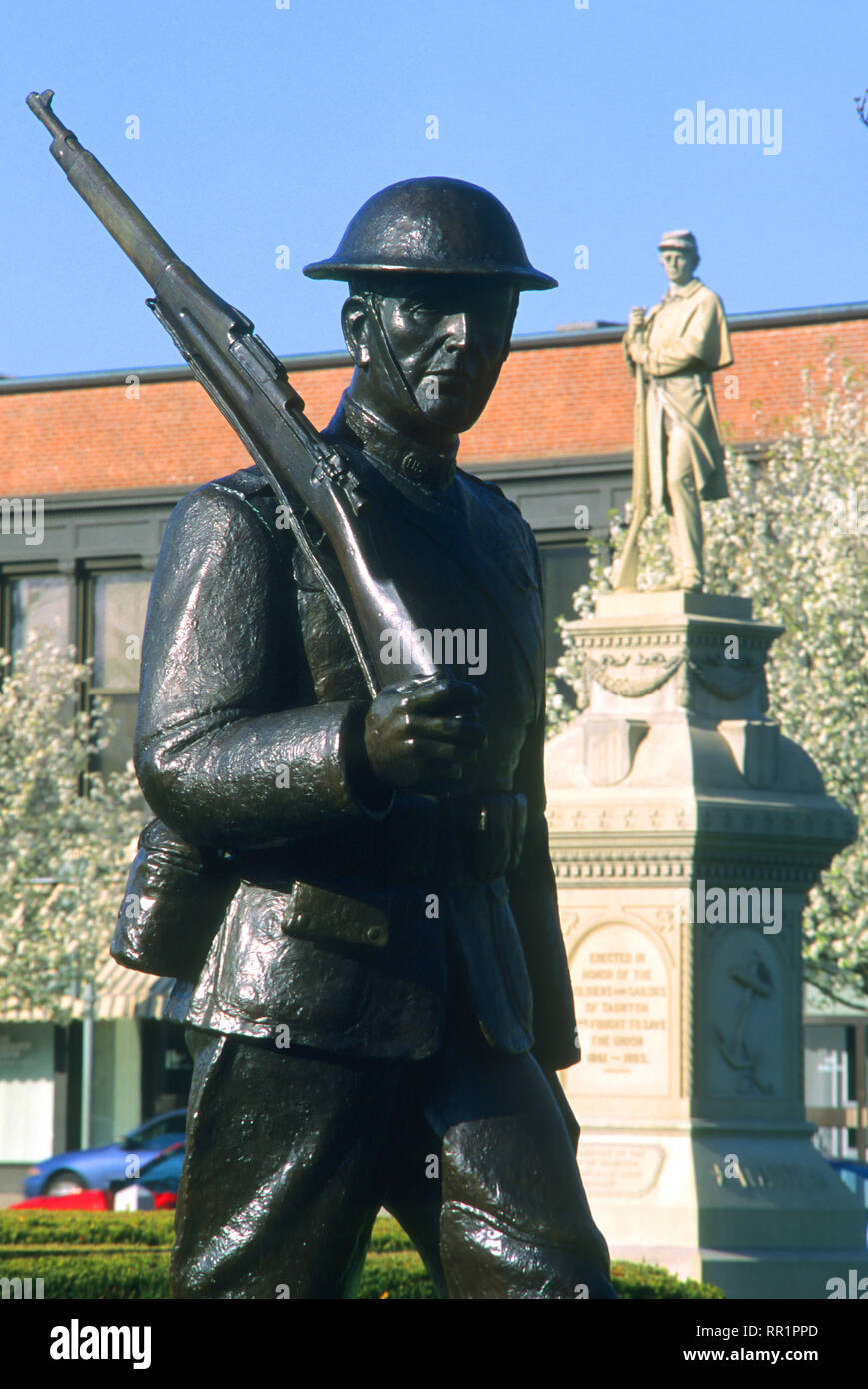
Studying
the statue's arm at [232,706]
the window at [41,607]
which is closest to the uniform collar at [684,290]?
the statue's arm at [232,706]

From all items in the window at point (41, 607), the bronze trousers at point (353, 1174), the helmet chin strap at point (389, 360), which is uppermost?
the window at point (41, 607)

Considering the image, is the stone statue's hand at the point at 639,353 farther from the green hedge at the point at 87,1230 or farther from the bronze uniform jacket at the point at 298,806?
the bronze uniform jacket at the point at 298,806

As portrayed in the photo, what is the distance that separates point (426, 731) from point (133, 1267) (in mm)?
6893

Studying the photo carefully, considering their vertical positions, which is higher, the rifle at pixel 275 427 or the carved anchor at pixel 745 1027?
the rifle at pixel 275 427

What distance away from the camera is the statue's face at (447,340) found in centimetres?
379

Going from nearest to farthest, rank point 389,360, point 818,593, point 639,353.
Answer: point 389,360 → point 639,353 → point 818,593

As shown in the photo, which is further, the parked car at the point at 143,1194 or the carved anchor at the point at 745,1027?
the parked car at the point at 143,1194

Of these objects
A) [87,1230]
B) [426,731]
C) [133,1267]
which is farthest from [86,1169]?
[426,731]

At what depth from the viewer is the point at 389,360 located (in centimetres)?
386

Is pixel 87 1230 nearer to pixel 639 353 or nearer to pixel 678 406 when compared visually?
pixel 678 406

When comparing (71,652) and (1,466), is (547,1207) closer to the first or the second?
(71,652)

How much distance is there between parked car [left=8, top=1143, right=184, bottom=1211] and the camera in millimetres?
22938

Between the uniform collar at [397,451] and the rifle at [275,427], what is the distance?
0.60 feet

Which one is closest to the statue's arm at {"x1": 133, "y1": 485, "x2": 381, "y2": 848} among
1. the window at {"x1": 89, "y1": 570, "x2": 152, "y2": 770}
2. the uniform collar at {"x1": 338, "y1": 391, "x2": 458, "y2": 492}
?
the uniform collar at {"x1": 338, "y1": 391, "x2": 458, "y2": 492}
